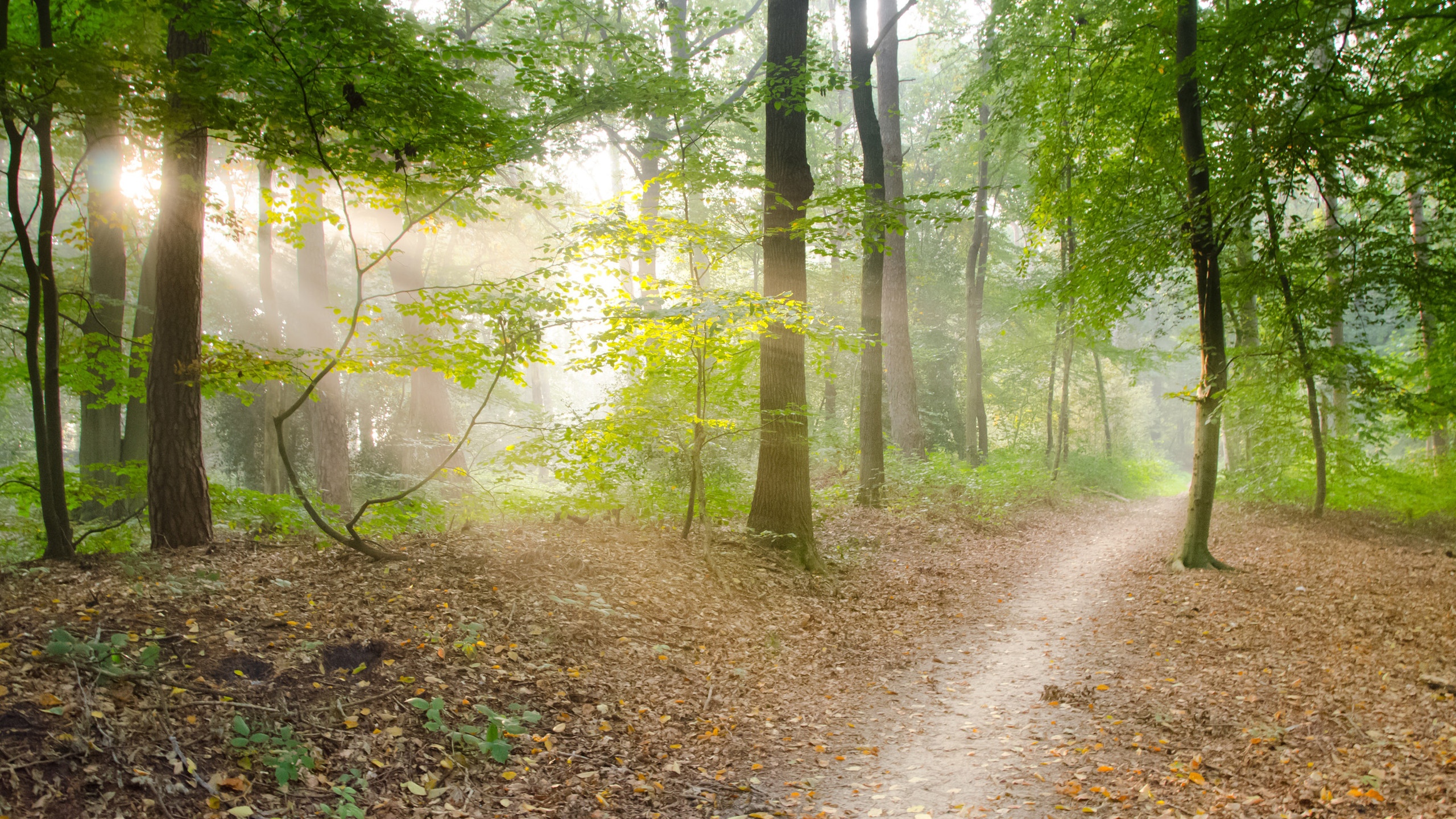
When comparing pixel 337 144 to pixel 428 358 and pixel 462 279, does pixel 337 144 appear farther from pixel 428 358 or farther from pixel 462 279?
pixel 462 279

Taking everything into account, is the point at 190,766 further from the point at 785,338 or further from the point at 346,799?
the point at 785,338

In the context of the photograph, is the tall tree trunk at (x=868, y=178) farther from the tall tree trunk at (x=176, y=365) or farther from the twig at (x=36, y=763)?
the twig at (x=36, y=763)

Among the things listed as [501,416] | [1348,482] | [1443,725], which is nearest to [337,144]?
[1443,725]

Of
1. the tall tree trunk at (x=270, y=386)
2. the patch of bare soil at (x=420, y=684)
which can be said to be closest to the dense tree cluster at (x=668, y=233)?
the tall tree trunk at (x=270, y=386)

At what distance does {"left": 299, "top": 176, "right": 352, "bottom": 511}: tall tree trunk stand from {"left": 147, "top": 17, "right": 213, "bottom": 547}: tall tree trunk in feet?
21.7

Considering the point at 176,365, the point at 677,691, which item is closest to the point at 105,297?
the point at 176,365

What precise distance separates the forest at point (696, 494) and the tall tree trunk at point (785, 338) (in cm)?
5

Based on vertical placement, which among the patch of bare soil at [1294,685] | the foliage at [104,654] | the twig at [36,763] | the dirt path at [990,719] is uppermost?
the foliage at [104,654]

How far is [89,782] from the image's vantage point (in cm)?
277

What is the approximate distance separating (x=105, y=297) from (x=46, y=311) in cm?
415

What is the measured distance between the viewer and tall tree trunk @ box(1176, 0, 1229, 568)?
784 centimetres

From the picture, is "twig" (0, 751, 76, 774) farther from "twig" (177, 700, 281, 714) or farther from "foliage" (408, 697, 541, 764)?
"foliage" (408, 697, 541, 764)

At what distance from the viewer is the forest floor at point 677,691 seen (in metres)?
3.25

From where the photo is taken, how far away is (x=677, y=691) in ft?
16.1
